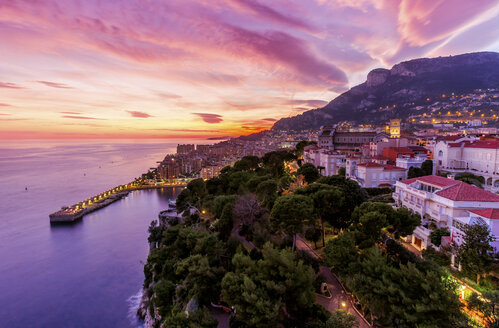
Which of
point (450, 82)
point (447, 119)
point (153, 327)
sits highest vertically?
point (450, 82)

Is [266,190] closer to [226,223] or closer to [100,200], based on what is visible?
[226,223]

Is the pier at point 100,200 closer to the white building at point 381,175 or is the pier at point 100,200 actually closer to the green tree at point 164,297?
the green tree at point 164,297

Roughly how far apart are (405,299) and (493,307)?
209 cm

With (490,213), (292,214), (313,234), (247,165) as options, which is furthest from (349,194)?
(247,165)

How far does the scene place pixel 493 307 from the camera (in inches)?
260

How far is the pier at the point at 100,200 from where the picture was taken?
42062 millimetres

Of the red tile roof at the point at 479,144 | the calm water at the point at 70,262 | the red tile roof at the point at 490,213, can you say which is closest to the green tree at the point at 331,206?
the red tile roof at the point at 490,213

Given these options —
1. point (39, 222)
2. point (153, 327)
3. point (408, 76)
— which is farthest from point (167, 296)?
point (408, 76)

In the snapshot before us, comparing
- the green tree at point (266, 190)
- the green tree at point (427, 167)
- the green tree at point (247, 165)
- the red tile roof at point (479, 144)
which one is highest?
the red tile roof at point (479, 144)

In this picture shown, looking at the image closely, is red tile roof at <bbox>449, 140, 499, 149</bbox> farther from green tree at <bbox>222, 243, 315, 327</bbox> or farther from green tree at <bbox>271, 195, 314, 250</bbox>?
green tree at <bbox>222, 243, 315, 327</bbox>

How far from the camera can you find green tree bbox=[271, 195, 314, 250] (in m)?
12.4

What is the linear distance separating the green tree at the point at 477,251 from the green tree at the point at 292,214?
604 cm

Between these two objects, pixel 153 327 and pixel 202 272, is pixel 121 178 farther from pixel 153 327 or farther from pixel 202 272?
pixel 202 272

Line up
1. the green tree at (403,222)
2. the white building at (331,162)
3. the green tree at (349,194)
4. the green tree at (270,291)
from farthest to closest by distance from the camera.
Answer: the white building at (331,162)
the green tree at (349,194)
the green tree at (403,222)
the green tree at (270,291)
